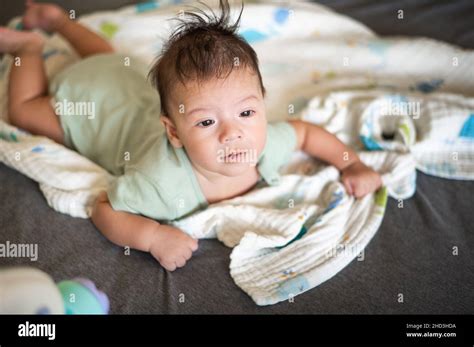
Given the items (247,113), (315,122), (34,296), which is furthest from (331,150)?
(34,296)

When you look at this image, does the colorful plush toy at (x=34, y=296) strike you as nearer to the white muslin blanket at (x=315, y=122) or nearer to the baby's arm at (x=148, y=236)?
the baby's arm at (x=148, y=236)

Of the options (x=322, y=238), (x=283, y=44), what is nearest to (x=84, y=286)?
(x=322, y=238)

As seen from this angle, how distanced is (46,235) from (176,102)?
0.36m

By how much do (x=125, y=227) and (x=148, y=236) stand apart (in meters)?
0.05

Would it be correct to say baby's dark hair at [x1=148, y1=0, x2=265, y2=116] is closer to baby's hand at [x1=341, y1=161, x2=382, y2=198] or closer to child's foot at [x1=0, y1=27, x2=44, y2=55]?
baby's hand at [x1=341, y1=161, x2=382, y2=198]

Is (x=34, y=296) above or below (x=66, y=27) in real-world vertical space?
below

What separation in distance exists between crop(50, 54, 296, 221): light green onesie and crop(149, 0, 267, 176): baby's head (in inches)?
3.1

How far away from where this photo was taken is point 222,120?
0.92 metres

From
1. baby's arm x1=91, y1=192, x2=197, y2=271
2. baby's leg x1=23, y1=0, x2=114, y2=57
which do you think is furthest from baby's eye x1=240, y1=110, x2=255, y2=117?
baby's leg x1=23, y1=0, x2=114, y2=57

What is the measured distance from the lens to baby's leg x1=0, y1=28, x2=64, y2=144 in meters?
1.24

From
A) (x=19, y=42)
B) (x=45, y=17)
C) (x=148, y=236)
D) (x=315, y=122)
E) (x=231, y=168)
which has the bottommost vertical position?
(x=148, y=236)

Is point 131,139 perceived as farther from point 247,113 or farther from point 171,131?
point 247,113

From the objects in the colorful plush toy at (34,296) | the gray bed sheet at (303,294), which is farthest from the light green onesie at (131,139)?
the colorful plush toy at (34,296)

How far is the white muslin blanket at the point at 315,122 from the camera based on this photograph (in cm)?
99
